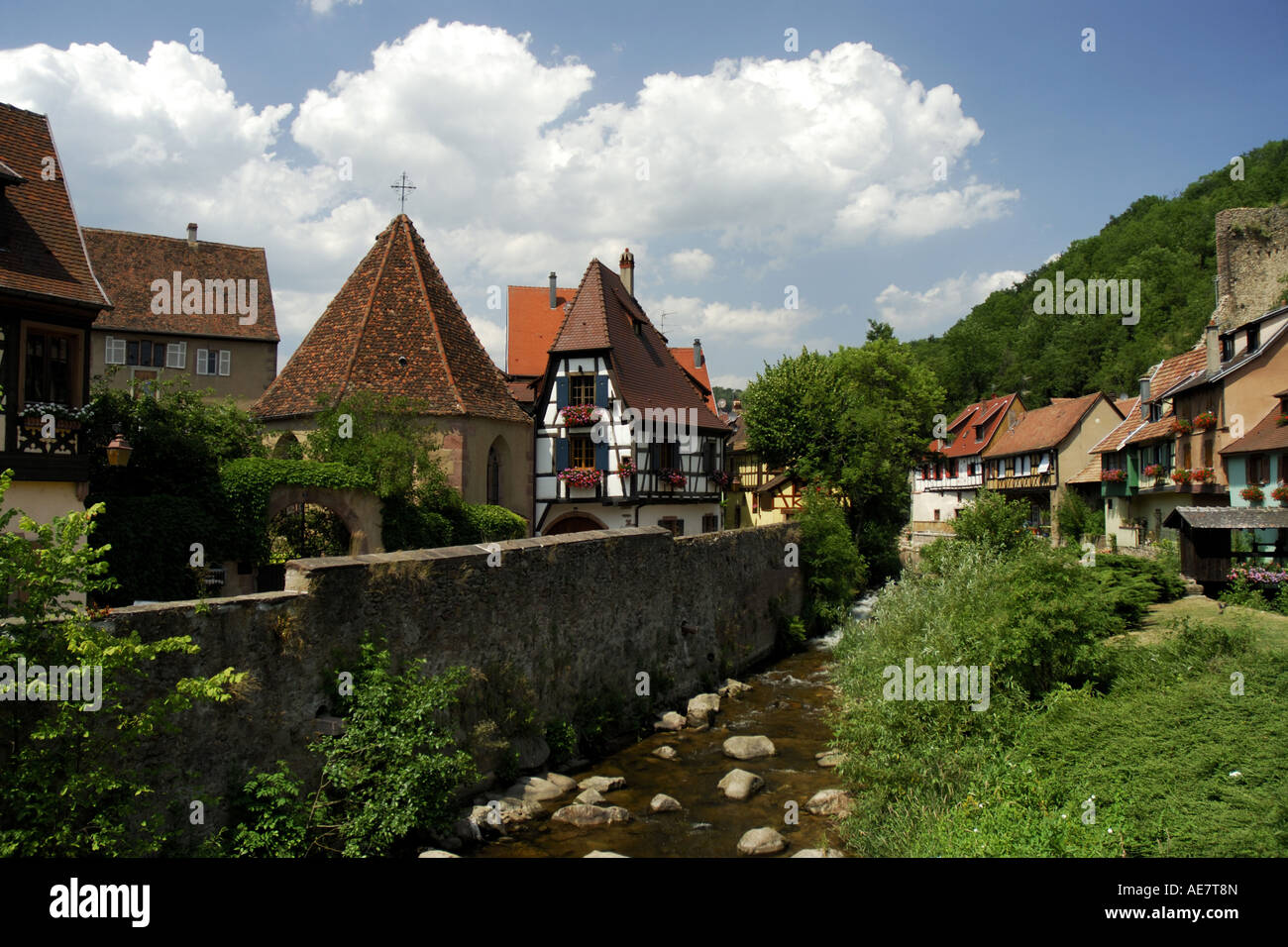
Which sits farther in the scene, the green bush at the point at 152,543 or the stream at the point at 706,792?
the green bush at the point at 152,543

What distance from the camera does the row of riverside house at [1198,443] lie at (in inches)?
860

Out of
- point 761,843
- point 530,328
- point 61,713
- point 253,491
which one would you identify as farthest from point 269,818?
point 530,328

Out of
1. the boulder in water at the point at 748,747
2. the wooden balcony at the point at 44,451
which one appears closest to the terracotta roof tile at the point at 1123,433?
the boulder in water at the point at 748,747

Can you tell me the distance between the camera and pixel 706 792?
46.6 feet

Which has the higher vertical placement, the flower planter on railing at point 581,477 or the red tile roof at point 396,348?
the red tile roof at point 396,348

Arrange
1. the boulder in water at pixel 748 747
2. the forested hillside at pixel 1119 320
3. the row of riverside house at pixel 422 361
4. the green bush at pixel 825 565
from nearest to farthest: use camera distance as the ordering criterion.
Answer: the boulder in water at pixel 748 747, the row of riverside house at pixel 422 361, the green bush at pixel 825 565, the forested hillside at pixel 1119 320

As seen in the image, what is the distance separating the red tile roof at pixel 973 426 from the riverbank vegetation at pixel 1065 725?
131 feet

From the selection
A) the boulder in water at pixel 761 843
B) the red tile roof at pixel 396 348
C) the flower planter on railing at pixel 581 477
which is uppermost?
the red tile roof at pixel 396 348

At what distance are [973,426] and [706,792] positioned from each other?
177ft

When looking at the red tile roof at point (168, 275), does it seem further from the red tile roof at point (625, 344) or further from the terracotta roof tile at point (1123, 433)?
the terracotta roof tile at point (1123, 433)

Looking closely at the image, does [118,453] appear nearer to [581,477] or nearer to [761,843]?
[761,843]

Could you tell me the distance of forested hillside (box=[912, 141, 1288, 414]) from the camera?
67125 mm

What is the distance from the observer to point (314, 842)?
390 inches

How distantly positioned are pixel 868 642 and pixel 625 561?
209 inches
